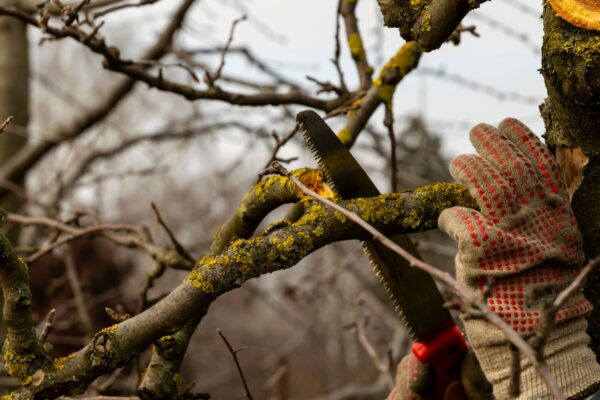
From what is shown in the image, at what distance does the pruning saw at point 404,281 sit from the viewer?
1.58 meters

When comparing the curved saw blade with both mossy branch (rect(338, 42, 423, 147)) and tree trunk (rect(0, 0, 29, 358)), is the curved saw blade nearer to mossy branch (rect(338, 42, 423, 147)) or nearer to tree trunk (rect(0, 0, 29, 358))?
mossy branch (rect(338, 42, 423, 147))

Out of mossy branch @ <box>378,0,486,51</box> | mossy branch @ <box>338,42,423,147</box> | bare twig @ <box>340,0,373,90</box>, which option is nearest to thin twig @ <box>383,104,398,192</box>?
mossy branch @ <box>338,42,423,147</box>

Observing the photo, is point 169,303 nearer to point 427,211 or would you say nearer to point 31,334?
point 31,334

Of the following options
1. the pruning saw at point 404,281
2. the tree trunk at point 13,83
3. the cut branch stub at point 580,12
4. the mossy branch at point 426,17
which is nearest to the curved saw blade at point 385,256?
the pruning saw at point 404,281

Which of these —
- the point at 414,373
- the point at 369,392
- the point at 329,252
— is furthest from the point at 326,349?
the point at 414,373

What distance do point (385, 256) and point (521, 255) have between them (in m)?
0.33

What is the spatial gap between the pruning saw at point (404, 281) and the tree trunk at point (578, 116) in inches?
14.2

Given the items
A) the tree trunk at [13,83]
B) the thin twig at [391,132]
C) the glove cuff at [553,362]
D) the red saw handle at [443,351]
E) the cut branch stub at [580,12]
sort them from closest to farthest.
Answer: the cut branch stub at [580,12] < the glove cuff at [553,362] < the red saw handle at [443,351] < the thin twig at [391,132] < the tree trunk at [13,83]

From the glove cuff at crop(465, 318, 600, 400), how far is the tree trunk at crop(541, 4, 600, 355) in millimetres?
217

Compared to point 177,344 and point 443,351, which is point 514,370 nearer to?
point 443,351

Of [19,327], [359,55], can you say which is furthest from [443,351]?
[359,55]

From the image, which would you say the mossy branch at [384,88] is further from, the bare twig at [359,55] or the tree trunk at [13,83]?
the tree trunk at [13,83]

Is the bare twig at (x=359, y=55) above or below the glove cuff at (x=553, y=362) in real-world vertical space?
above

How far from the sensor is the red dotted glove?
1.42 meters
